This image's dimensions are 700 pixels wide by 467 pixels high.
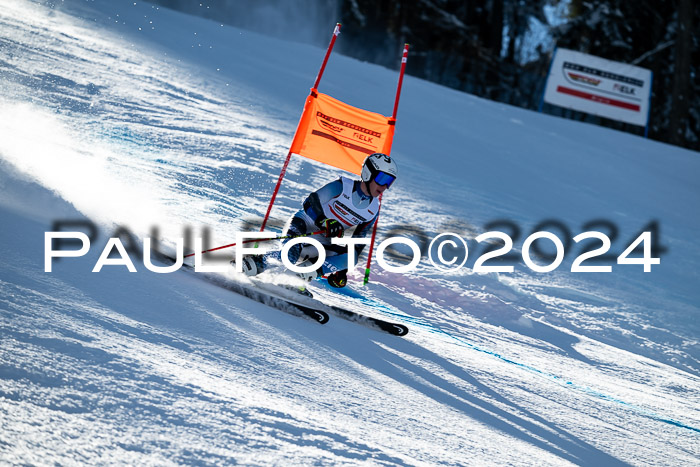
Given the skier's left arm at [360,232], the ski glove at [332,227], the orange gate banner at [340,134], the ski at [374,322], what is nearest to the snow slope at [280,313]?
the ski at [374,322]

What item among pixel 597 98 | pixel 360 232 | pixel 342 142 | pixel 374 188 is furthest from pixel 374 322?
pixel 597 98

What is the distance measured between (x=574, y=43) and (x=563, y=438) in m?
24.5

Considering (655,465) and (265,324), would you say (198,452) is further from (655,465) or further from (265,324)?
(655,465)

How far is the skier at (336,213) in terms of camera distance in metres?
4.88

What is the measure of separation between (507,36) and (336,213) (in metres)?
25.8

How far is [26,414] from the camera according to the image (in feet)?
7.39

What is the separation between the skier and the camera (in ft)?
16.0

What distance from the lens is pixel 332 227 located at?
499cm

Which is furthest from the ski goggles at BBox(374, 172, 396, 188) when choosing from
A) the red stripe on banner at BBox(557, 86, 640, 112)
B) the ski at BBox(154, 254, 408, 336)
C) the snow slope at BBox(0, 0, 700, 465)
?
the red stripe on banner at BBox(557, 86, 640, 112)

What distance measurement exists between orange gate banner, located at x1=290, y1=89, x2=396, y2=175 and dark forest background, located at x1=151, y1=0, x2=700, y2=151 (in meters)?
15.7

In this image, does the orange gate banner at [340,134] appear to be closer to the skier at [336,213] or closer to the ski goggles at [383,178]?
the skier at [336,213]

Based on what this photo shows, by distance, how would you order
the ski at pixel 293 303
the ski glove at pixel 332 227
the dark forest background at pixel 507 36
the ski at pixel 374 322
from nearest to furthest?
the ski at pixel 293 303
the ski at pixel 374 322
the ski glove at pixel 332 227
the dark forest background at pixel 507 36

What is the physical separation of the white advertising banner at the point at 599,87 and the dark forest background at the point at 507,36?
388 centimetres

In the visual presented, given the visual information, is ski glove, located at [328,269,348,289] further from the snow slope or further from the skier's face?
the skier's face
